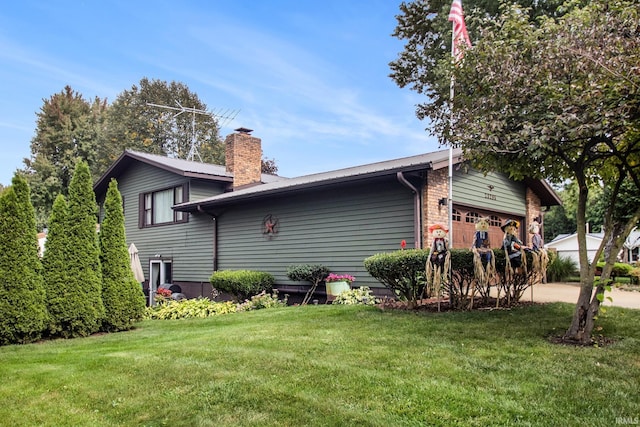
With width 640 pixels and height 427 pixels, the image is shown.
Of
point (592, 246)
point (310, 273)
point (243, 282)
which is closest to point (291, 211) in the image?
point (310, 273)

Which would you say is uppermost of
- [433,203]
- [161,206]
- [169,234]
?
[161,206]

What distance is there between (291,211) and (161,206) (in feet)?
24.1

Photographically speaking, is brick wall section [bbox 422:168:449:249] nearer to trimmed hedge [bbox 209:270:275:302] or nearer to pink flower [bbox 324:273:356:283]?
pink flower [bbox 324:273:356:283]

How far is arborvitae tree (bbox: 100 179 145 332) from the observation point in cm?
826

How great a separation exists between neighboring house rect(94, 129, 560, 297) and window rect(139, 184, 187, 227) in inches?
1.5

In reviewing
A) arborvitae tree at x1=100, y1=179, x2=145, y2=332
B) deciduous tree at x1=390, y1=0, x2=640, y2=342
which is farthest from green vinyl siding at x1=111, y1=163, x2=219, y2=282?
deciduous tree at x1=390, y1=0, x2=640, y2=342

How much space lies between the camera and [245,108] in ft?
75.5

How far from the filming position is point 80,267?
310 inches

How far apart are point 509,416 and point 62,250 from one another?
7.38 metres

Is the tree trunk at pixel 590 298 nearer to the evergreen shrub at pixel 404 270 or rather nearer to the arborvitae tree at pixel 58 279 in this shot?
the evergreen shrub at pixel 404 270

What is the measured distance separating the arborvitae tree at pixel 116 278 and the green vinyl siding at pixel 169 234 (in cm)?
643

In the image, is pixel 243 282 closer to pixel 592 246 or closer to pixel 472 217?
pixel 472 217

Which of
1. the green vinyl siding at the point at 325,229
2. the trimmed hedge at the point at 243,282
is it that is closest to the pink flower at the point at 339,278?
Result: the green vinyl siding at the point at 325,229

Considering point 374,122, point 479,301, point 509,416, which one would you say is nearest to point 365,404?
point 509,416
